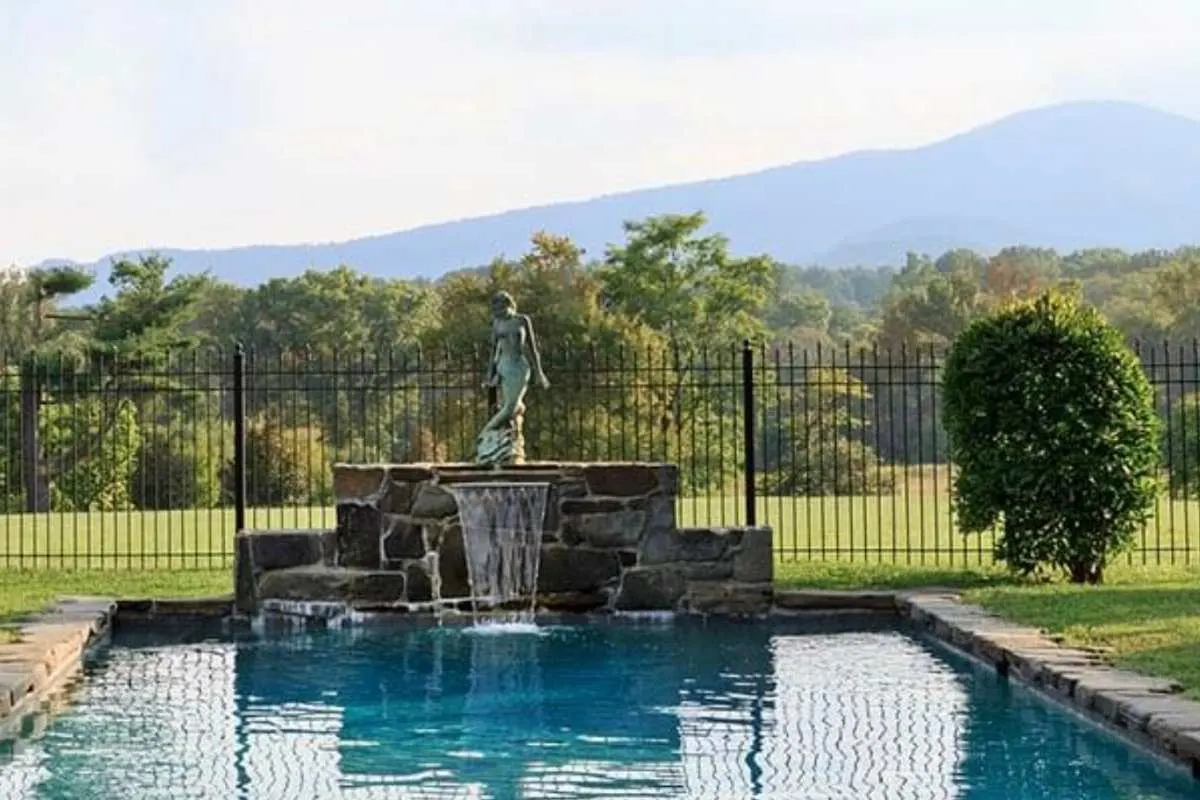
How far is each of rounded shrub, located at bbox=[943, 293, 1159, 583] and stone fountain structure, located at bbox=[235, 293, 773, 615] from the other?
183 cm

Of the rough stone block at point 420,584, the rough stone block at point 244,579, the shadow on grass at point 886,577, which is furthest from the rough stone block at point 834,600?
the rough stone block at point 244,579

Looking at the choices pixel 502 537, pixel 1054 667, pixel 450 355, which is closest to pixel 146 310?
pixel 450 355

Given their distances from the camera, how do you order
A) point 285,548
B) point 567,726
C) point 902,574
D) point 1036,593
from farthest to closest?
point 902,574, point 285,548, point 1036,593, point 567,726

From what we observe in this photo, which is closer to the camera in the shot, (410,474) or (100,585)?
(410,474)

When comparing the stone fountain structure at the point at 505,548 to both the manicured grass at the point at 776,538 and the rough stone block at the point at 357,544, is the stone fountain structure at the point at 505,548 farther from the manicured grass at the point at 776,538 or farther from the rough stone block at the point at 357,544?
the manicured grass at the point at 776,538

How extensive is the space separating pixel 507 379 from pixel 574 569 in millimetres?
1551

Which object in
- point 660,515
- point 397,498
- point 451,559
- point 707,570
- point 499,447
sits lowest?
point 707,570

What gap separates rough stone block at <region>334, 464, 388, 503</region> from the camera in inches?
528

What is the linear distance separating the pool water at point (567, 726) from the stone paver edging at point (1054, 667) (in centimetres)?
11

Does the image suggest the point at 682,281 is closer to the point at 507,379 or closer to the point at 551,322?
the point at 551,322

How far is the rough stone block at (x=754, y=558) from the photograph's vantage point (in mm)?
13352

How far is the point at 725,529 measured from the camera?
44.3 feet

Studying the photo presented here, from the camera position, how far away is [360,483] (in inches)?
530

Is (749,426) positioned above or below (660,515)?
above
